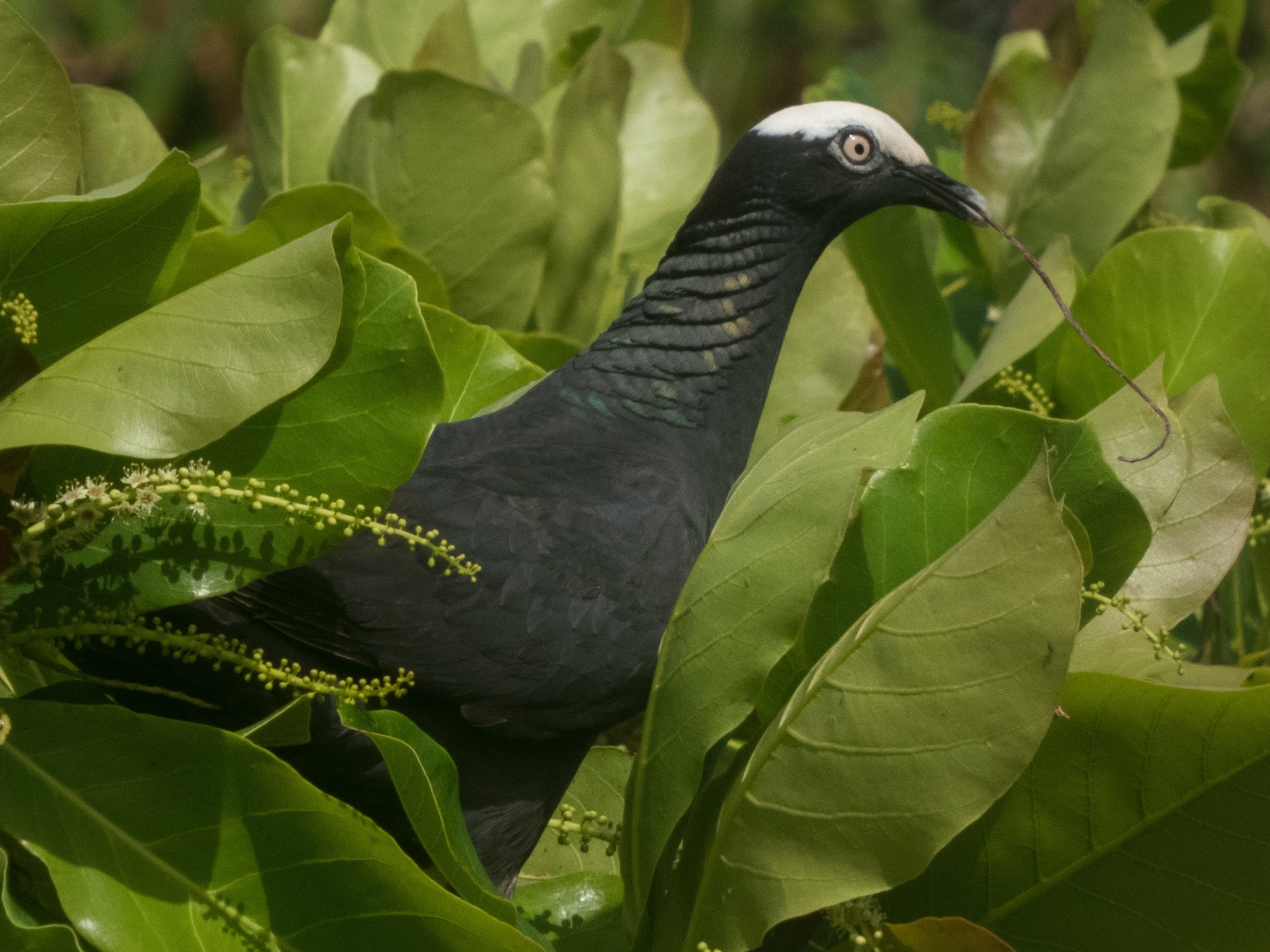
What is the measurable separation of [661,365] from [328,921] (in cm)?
54

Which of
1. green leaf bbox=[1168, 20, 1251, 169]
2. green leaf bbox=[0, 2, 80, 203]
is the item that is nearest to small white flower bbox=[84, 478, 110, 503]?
green leaf bbox=[0, 2, 80, 203]

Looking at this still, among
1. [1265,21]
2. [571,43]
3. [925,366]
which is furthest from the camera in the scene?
[1265,21]

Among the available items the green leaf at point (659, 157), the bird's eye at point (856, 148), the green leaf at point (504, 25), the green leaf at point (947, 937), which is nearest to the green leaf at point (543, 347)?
the green leaf at point (659, 157)

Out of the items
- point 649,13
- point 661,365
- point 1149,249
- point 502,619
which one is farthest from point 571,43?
point 502,619

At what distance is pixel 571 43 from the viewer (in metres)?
1.43

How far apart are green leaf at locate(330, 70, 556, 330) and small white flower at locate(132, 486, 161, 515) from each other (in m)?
0.60

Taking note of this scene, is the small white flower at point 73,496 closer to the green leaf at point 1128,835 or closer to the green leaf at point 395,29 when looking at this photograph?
the green leaf at point 1128,835

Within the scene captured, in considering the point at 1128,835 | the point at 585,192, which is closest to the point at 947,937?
the point at 1128,835

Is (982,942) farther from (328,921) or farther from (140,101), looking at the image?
(140,101)

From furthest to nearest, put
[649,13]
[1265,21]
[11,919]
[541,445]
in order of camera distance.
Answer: [1265,21], [649,13], [541,445], [11,919]

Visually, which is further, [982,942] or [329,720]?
[329,720]

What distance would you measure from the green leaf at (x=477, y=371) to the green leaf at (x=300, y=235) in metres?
0.05

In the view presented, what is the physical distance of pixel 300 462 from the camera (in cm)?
68

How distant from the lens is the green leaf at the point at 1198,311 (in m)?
1.02
